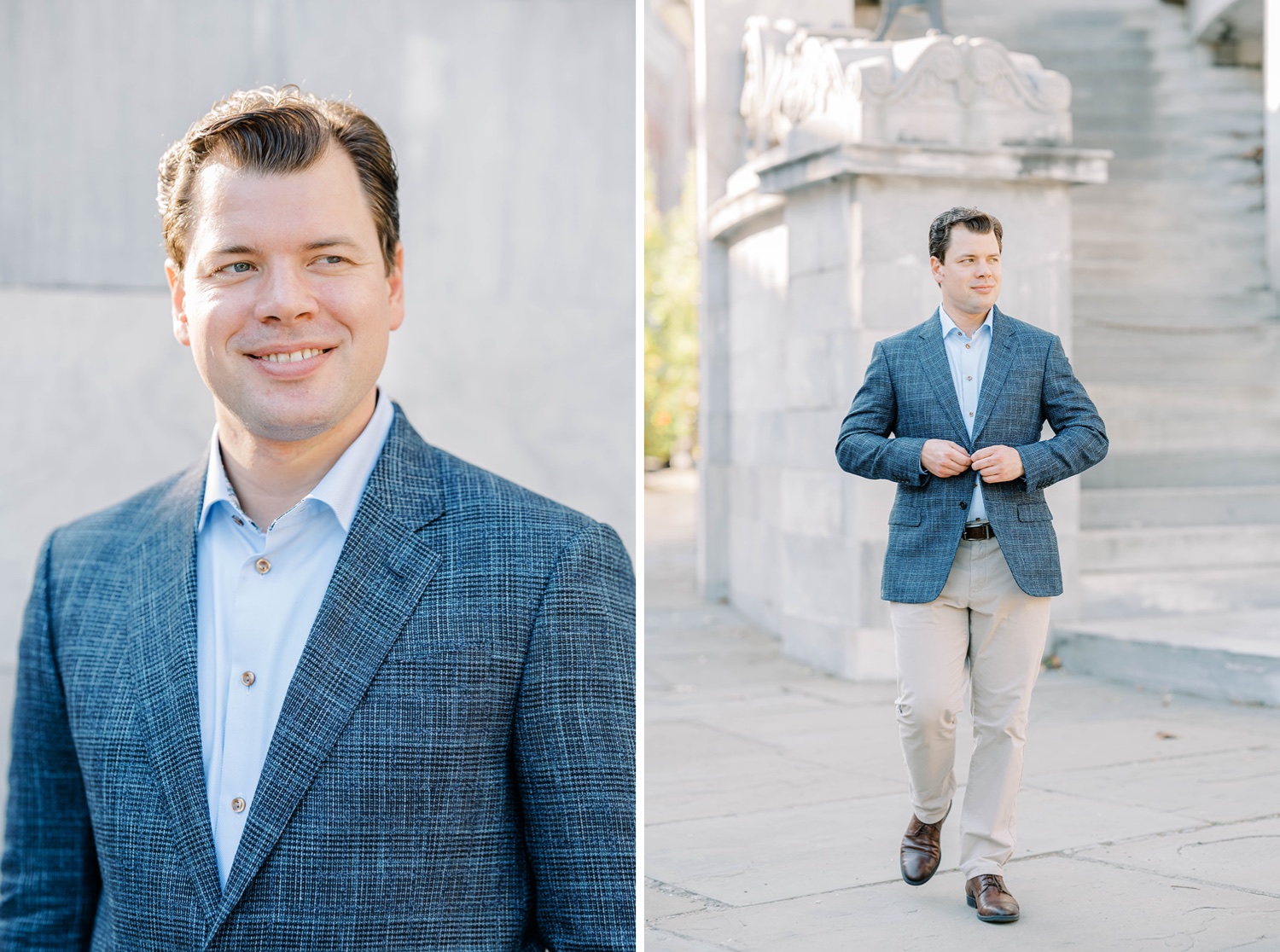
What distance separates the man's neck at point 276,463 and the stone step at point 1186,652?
7.90 feet

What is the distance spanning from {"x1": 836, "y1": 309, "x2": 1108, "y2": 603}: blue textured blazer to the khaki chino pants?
0.06m

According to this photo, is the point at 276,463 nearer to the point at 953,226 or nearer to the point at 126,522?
the point at 126,522

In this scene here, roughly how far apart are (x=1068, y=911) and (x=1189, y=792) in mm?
613

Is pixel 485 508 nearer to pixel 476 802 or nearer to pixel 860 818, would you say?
pixel 476 802

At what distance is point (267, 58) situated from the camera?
435 cm

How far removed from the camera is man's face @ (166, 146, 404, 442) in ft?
7.22

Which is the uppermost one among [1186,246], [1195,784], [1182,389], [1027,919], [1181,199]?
[1181,199]

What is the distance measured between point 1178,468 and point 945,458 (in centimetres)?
162

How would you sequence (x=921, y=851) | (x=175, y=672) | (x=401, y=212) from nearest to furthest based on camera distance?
(x=175, y=672) → (x=921, y=851) → (x=401, y=212)

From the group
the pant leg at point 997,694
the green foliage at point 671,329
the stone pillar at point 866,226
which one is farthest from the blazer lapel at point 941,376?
the green foliage at point 671,329

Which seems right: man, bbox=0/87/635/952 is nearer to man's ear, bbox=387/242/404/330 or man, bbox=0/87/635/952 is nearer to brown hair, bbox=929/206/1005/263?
man's ear, bbox=387/242/404/330

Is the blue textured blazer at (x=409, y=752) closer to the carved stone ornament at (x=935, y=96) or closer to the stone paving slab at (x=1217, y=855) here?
the stone paving slab at (x=1217, y=855)

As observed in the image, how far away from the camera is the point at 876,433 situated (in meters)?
3.03

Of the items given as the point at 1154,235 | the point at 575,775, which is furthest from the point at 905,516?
the point at 1154,235
